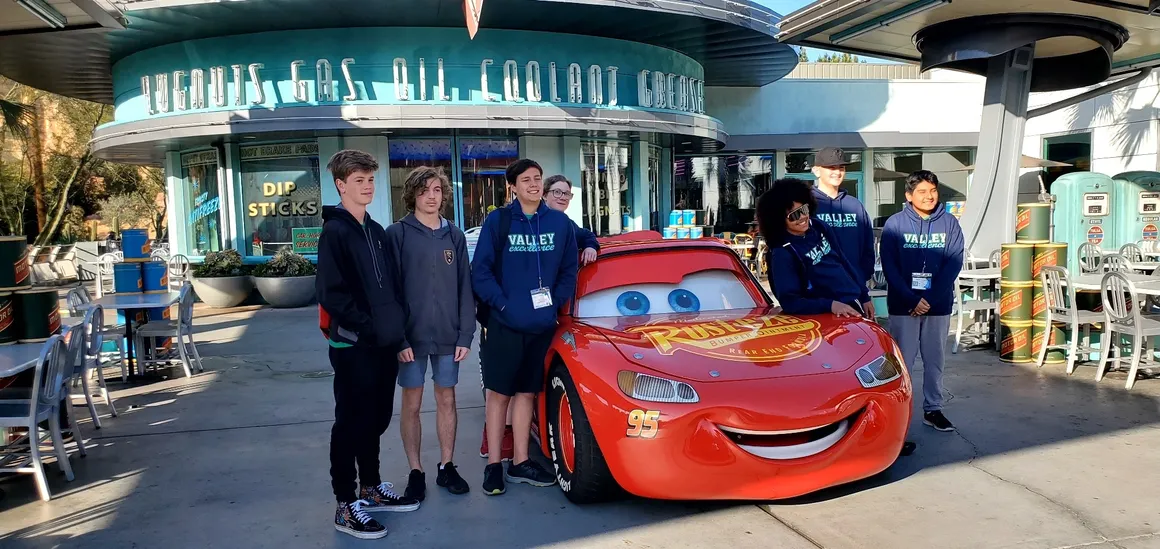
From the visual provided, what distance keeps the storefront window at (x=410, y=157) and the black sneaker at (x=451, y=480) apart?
1149 centimetres

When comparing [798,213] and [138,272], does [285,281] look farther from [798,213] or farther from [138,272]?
[798,213]

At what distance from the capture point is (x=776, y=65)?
18.9 meters

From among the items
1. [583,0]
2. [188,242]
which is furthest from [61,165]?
[583,0]

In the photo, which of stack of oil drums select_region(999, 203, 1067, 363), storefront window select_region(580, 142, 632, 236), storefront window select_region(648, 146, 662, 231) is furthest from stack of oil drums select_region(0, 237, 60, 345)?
storefront window select_region(648, 146, 662, 231)

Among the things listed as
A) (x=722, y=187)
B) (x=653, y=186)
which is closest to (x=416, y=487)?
(x=653, y=186)

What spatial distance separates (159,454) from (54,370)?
0.90 metres

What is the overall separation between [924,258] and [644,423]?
108 inches

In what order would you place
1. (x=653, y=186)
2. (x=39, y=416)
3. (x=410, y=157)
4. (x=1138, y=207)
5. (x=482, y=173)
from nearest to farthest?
(x=39, y=416), (x=1138, y=207), (x=410, y=157), (x=482, y=173), (x=653, y=186)

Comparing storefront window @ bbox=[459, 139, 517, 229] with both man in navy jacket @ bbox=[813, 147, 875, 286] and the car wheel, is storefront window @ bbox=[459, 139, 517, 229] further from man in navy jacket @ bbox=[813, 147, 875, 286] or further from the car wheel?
the car wheel

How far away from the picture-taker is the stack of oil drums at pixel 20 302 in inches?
224

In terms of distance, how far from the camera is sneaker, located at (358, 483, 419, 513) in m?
4.41

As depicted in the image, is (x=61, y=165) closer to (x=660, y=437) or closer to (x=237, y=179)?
(x=237, y=179)

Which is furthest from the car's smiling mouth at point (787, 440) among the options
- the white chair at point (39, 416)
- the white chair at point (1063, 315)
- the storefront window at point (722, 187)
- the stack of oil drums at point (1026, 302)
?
the storefront window at point (722, 187)

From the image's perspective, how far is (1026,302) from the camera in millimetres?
8117
